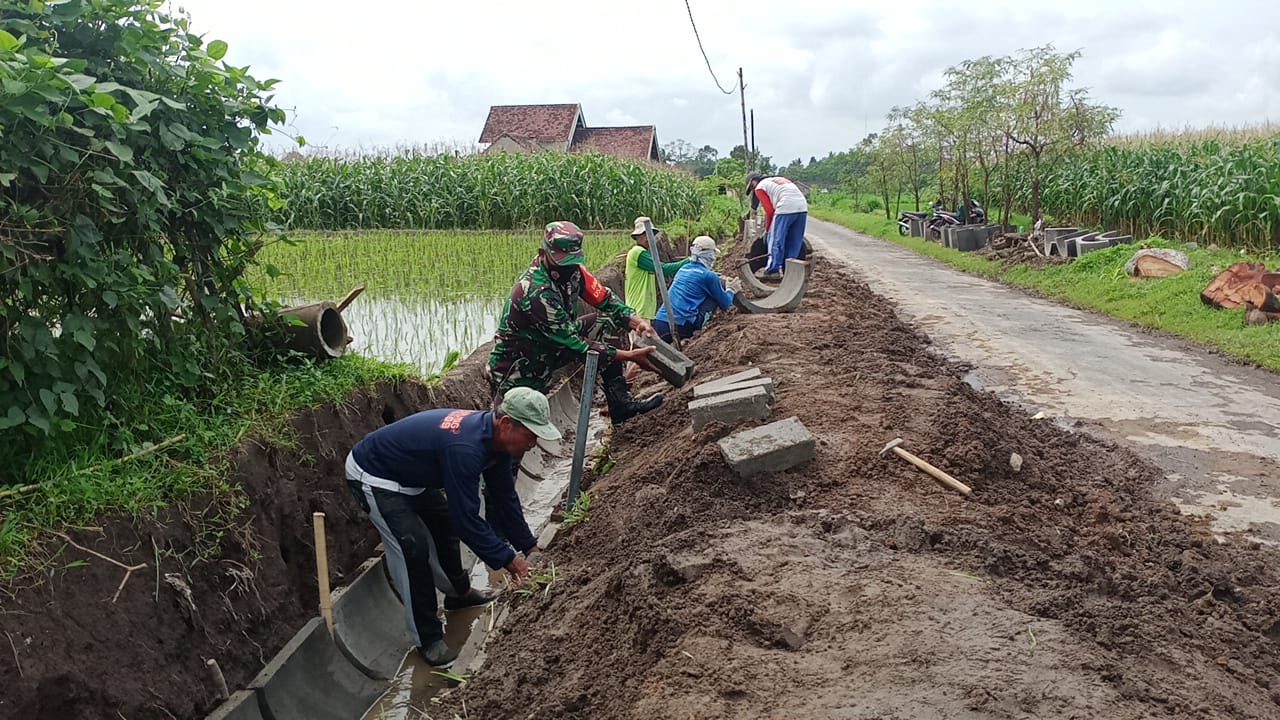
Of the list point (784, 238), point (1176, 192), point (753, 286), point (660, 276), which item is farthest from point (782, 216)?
point (1176, 192)

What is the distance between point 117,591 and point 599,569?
7.49 feet

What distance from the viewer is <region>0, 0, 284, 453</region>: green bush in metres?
3.93

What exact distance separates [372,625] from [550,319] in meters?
2.22

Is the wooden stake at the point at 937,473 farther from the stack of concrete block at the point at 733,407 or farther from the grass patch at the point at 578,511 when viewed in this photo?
the grass patch at the point at 578,511

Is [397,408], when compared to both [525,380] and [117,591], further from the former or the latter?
[117,591]

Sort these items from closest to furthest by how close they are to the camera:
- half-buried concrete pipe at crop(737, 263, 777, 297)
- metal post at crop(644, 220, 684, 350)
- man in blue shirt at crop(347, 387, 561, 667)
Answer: man in blue shirt at crop(347, 387, 561, 667) → metal post at crop(644, 220, 684, 350) → half-buried concrete pipe at crop(737, 263, 777, 297)

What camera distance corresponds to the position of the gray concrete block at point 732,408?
5922 millimetres

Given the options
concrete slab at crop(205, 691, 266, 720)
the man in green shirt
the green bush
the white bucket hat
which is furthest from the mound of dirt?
the white bucket hat

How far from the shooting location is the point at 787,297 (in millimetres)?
10586

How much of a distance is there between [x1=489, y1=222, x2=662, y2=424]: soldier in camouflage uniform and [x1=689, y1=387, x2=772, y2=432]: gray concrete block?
2.88 ft

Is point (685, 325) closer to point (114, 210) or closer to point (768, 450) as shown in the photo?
point (768, 450)

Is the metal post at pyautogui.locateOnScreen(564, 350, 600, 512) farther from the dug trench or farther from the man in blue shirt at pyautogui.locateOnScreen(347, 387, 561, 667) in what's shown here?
the man in blue shirt at pyautogui.locateOnScreen(347, 387, 561, 667)

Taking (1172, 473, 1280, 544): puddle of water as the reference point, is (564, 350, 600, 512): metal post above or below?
above

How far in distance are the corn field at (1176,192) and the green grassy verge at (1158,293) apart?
692mm
